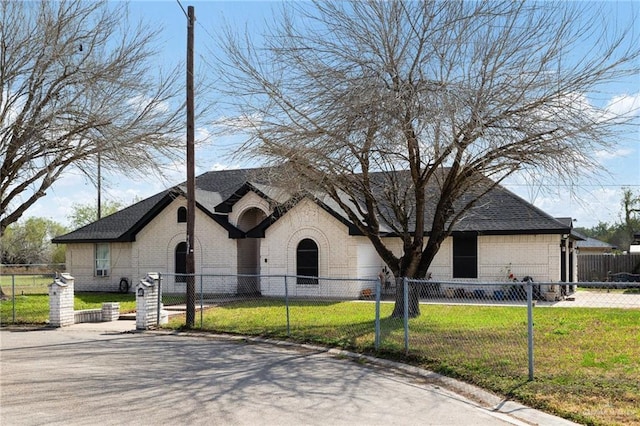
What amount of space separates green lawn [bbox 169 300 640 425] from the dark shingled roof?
367cm

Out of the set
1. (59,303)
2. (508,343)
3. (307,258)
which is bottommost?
(508,343)

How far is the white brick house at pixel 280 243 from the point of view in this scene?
2492 centimetres

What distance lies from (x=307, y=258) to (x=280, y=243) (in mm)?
1282

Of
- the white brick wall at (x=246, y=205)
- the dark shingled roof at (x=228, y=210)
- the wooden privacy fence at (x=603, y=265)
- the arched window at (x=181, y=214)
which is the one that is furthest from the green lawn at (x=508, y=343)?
the wooden privacy fence at (x=603, y=265)

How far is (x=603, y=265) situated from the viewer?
34.9 m

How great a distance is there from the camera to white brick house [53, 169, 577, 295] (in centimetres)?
2492

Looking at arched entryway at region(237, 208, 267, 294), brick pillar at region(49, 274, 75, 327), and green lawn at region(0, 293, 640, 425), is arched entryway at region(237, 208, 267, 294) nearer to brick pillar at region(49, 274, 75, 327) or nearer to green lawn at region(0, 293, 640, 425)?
green lawn at region(0, 293, 640, 425)

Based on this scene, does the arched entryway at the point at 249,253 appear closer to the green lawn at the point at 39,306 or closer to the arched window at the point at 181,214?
the arched window at the point at 181,214

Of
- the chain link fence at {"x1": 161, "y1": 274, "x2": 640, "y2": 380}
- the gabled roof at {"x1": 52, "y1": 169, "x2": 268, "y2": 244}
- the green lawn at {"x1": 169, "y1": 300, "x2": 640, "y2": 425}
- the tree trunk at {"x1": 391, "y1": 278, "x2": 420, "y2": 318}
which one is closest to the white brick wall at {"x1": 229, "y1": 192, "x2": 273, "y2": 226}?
the gabled roof at {"x1": 52, "y1": 169, "x2": 268, "y2": 244}

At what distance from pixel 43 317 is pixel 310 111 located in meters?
11.6

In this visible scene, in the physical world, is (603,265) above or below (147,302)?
above

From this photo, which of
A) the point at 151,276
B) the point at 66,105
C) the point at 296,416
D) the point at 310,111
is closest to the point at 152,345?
the point at 151,276

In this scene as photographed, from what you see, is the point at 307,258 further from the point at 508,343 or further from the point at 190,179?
the point at 508,343

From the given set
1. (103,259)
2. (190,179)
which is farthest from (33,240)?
(190,179)
